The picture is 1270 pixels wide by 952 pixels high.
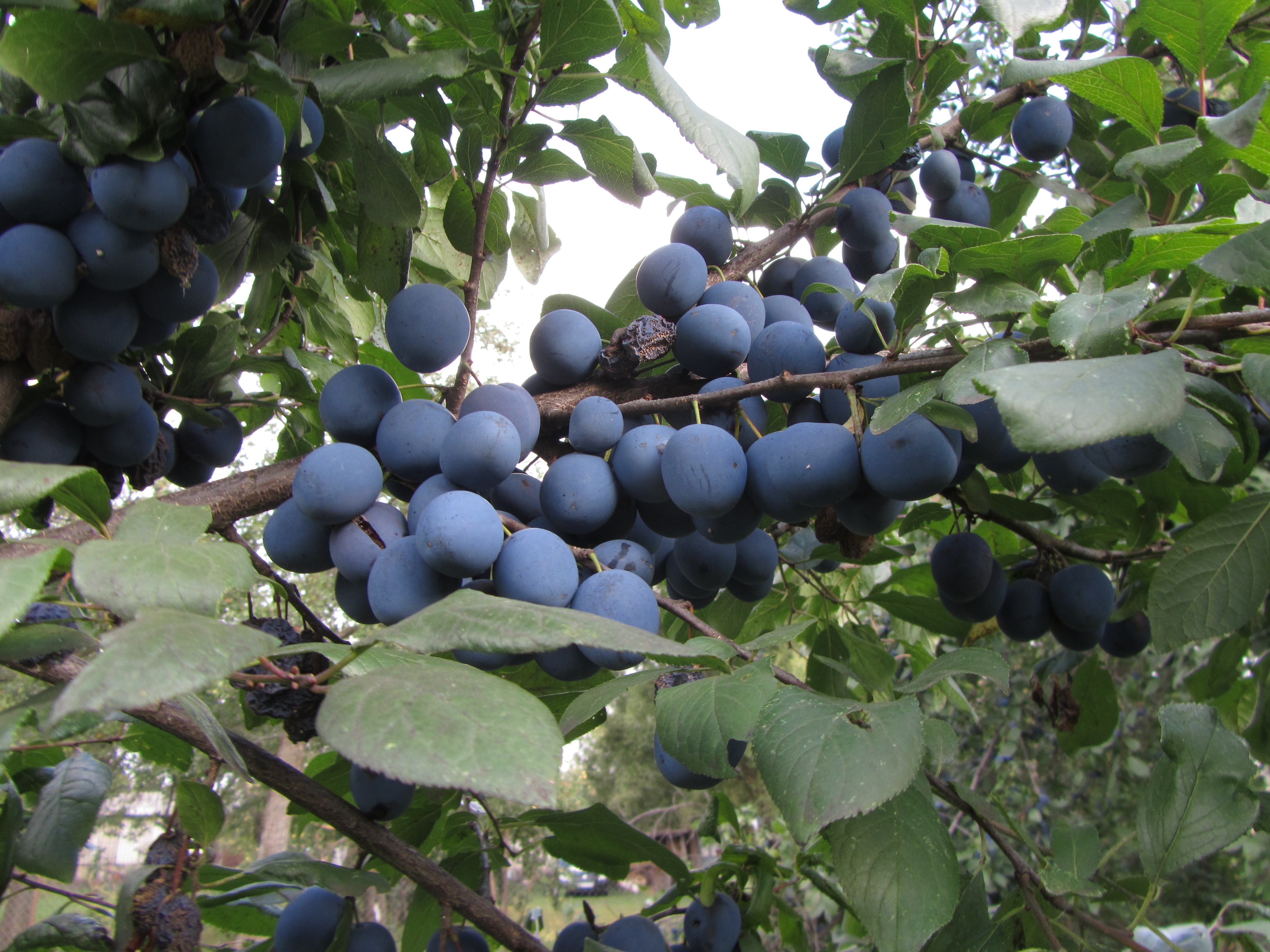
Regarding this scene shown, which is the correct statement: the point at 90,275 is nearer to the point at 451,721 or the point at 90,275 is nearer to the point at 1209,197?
the point at 451,721

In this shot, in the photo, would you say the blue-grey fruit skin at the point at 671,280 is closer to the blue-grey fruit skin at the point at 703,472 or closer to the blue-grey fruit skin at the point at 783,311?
the blue-grey fruit skin at the point at 783,311

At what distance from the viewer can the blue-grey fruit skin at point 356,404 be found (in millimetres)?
751

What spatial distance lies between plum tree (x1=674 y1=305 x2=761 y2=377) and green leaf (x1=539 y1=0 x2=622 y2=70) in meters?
0.26

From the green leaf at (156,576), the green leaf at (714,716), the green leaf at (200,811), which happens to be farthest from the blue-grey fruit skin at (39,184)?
the green leaf at (714,716)

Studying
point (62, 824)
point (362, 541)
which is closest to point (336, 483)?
point (362, 541)

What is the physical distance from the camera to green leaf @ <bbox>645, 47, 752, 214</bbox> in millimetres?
668

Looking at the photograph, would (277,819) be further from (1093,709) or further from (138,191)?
(138,191)

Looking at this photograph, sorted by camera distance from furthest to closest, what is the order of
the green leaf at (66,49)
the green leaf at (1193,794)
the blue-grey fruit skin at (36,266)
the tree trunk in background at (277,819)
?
the tree trunk in background at (277,819) → the green leaf at (1193,794) → the blue-grey fruit skin at (36,266) → the green leaf at (66,49)

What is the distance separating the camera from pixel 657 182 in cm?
108

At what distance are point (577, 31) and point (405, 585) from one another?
0.52m

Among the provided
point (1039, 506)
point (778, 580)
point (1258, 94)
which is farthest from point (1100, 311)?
point (778, 580)

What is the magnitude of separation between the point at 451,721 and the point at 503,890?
2796 mm

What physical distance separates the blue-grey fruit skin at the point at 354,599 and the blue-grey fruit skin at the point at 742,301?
47cm

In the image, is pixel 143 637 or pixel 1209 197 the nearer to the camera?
pixel 143 637
